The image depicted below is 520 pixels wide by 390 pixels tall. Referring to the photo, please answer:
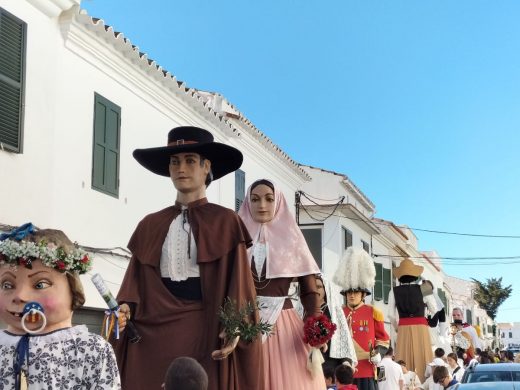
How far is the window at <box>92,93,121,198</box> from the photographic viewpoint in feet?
37.1

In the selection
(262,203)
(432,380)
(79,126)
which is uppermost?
(79,126)

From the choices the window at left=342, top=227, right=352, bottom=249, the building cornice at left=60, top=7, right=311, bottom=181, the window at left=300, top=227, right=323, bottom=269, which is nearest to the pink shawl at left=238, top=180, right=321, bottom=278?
the building cornice at left=60, top=7, right=311, bottom=181

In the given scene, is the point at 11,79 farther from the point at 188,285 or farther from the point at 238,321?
the point at 238,321

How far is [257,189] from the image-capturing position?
5641 millimetres

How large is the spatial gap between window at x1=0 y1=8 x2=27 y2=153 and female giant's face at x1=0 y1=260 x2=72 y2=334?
20.9 feet

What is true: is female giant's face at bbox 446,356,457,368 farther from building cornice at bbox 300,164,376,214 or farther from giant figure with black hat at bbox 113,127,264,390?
building cornice at bbox 300,164,376,214

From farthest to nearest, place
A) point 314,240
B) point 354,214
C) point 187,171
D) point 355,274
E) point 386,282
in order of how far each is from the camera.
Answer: point 386,282, point 354,214, point 314,240, point 355,274, point 187,171

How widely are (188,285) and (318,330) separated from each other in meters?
1.27

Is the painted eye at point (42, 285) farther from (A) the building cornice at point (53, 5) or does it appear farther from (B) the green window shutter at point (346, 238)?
(B) the green window shutter at point (346, 238)

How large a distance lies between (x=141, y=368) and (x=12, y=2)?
679 cm

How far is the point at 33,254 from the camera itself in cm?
308

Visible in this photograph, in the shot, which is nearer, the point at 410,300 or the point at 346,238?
the point at 410,300

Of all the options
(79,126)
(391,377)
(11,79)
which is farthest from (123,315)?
(79,126)

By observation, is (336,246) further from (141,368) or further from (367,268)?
(141,368)
